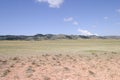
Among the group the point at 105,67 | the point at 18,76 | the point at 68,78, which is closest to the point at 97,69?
the point at 105,67

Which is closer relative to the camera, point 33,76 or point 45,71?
point 33,76

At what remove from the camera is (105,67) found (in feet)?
65.6

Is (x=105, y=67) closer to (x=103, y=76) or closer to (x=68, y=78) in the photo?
(x=103, y=76)

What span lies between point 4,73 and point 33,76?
7.31ft

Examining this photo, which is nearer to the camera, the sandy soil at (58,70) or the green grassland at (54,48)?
the sandy soil at (58,70)

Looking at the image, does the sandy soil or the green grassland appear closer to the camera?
the sandy soil

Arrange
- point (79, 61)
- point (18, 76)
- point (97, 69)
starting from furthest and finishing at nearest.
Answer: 1. point (79, 61)
2. point (97, 69)
3. point (18, 76)

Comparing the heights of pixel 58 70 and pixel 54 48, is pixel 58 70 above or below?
below

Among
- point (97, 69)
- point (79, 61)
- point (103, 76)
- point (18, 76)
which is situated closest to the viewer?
point (18, 76)

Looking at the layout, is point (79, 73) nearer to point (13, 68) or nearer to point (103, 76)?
point (103, 76)

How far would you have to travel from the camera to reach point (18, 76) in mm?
16094

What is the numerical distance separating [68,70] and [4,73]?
5.18m

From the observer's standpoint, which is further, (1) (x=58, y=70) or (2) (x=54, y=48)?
(2) (x=54, y=48)

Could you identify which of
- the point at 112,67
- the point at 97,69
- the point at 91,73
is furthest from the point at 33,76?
the point at 112,67
